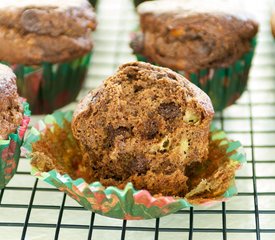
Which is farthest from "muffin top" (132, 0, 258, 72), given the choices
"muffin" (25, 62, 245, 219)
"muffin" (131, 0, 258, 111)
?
"muffin" (25, 62, 245, 219)

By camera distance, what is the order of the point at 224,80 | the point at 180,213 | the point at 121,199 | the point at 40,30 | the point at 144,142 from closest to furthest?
1. the point at 121,199
2. the point at 144,142
3. the point at 180,213
4. the point at 40,30
5. the point at 224,80

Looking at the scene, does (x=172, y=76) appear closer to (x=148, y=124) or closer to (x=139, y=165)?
(x=148, y=124)

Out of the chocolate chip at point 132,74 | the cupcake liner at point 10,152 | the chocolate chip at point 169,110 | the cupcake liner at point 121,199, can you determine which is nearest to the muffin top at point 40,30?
the cupcake liner at point 10,152

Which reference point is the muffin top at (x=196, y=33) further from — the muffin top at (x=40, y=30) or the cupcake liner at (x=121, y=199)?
the cupcake liner at (x=121, y=199)

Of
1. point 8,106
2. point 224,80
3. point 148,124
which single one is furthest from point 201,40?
point 8,106

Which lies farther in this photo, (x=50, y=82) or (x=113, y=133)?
(x=50, y=82)

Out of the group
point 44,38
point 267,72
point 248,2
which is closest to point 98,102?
point 44,38

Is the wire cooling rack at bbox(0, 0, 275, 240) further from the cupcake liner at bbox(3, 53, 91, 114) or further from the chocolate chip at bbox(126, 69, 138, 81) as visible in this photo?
the chocolate chip at bbox(126, 69, 138, 81)

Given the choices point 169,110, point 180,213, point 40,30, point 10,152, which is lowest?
point 180,213
